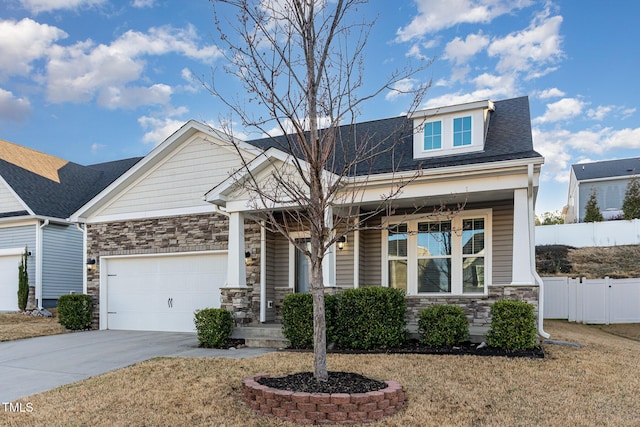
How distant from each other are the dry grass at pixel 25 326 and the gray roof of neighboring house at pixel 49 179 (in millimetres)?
3320

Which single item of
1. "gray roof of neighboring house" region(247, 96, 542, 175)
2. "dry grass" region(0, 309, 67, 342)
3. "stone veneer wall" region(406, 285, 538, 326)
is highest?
"gray roof of neighboring house" region(247, 96, 542, 175)

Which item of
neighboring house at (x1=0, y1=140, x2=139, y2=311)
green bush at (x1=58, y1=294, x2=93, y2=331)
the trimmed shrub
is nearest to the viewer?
green bush at (x1=58, y1=294, x2=93, y2=331)

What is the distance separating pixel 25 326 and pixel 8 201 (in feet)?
18.5

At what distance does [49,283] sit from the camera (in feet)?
49.9

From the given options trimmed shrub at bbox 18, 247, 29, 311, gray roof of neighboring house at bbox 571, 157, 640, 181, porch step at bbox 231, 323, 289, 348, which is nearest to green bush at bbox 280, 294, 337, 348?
porch step at bbox 231, 323, 289, 348

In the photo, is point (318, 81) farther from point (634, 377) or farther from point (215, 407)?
point (634, 377)

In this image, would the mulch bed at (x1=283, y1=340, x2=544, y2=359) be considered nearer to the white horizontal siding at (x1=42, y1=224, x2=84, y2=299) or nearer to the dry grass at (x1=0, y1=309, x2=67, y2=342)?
the dry grass at (x1=0, y1=309, x2=67, y2=342)

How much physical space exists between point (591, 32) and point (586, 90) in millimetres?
2849

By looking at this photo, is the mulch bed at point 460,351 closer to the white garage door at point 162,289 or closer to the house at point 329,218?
the house at point 329,218

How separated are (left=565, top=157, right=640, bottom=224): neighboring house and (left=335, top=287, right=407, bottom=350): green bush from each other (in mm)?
25779

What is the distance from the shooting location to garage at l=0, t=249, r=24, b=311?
49.6 feet

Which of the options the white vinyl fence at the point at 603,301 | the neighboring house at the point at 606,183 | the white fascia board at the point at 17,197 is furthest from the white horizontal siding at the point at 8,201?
the neighboring house at the point at 606,183

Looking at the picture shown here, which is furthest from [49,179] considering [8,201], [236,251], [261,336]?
[261,336]

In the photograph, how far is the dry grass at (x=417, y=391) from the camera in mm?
4676
